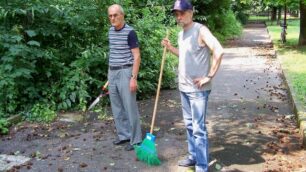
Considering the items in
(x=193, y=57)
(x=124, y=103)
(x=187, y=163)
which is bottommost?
(x=187, y=163)

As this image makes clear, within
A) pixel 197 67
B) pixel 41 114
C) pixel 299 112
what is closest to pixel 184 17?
pixel 197 67

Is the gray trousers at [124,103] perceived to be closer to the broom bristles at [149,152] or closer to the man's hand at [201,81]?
the broom bristles at [149,152]

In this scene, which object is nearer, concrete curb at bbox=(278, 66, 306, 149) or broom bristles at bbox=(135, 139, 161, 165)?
broom bristles at bbox=(135, 139, 161, 165)

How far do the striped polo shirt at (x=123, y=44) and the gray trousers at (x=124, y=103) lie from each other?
144 millimetres

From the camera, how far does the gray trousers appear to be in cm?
621

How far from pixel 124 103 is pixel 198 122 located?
1.61 meters

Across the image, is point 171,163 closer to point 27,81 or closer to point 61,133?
point 61,133

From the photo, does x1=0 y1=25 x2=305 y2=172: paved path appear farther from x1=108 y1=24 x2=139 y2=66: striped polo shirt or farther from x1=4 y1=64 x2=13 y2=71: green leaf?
x1=108 y1=24 x2=139 y2=66: striped polo shirt

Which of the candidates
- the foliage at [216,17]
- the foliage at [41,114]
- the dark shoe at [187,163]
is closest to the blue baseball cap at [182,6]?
the dark shoe at [187,163]

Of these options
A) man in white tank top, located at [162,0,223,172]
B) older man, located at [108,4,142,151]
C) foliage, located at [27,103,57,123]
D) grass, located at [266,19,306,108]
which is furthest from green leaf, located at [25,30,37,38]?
grass, located at [266,19,306,108]

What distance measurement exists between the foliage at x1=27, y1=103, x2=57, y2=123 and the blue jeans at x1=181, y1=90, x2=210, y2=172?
12.0ft

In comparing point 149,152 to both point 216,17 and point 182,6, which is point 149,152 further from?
point 216,17

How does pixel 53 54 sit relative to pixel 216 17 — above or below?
above

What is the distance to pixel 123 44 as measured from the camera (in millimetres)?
6113
